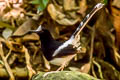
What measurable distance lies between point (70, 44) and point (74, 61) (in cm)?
72

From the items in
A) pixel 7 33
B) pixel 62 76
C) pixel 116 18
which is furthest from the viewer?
pixel 7 33

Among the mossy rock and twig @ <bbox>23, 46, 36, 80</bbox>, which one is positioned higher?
the mossy rock

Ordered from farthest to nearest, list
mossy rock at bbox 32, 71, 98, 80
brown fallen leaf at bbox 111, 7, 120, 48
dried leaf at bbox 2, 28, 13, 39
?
dried leaf at bbox 2, 28, 13, 39 < brown fallen leaf at bbox 111, 7, 120, 48 < mossy rock at bbox 32, 71, 98, 80

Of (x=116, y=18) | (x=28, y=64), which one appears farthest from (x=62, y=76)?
(x=116, y=18)

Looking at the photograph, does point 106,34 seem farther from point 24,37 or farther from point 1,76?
point 1,76

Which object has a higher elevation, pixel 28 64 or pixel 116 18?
pixel 116 18

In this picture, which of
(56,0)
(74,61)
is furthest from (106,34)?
(56,0)

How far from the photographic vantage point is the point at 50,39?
6.92 feet

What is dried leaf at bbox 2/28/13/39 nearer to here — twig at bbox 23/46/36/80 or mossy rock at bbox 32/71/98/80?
twig at bbox 23/46/36/80

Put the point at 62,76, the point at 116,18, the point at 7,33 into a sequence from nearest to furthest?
the point at 62,76 < the point at 116,18 < the point at 7,33

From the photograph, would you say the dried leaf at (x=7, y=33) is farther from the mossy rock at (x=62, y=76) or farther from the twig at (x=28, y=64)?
the mossy rock at (x=62, y=76)

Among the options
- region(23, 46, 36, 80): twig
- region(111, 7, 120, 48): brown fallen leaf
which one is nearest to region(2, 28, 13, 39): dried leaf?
region(23, 46, 36, 80): twig

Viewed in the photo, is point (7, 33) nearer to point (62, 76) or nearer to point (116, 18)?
point (116, 18)

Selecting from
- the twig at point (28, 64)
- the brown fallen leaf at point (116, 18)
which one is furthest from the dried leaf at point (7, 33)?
the brown fallen leaf at point (116, 18)
